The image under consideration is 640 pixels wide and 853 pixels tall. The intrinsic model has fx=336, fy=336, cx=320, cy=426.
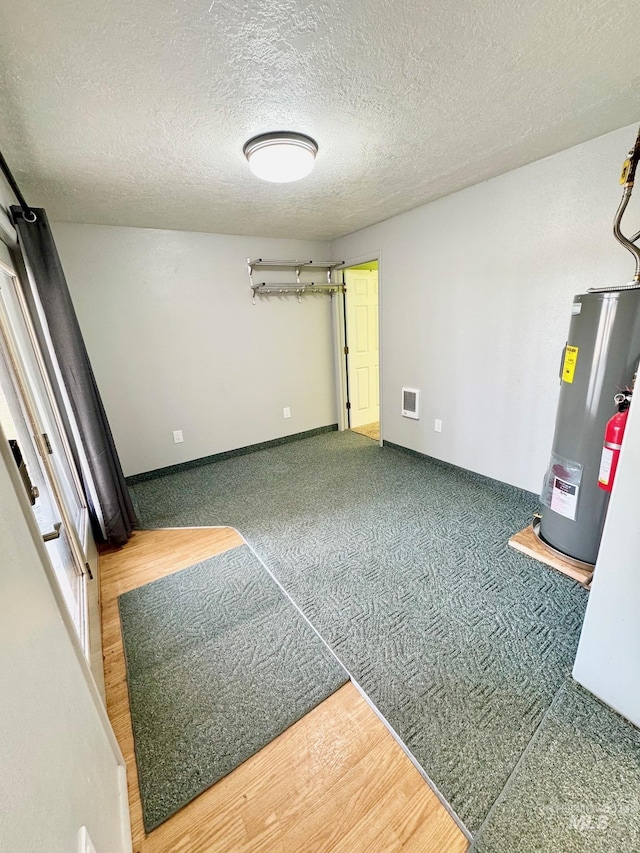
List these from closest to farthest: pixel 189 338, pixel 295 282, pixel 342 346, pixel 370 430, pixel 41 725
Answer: pixel 41 725 → pixel 189 338 → pixel 295 282 → pixel 342 346 → pixel 370 430

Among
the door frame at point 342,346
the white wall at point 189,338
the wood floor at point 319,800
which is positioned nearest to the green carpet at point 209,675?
the wood floor at point 319,800

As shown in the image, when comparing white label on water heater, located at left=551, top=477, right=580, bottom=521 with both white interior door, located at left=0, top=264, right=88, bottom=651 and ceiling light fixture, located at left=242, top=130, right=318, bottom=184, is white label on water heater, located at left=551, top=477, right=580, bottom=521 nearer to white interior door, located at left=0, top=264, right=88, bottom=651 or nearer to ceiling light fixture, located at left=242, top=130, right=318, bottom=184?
ceiling light fixture, located at left=242, top=130, right=318, bottom=184

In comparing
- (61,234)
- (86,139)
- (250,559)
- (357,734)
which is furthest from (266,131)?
(357,734)

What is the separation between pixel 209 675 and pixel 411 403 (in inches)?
107

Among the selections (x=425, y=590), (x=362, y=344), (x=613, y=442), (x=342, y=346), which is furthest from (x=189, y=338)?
(x=613, y=442)

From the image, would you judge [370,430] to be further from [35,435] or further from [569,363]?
[35,435]

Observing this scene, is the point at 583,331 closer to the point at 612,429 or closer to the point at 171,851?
the point at 612,429

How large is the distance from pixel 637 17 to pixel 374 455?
306 centimetres

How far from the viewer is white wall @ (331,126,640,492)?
1976 mm

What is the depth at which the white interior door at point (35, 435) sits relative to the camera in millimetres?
1452

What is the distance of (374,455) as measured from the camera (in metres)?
3.63

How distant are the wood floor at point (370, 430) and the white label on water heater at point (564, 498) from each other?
2.32 meters

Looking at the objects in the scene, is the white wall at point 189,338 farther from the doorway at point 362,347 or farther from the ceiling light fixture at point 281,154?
the ceiling light fixture at point 281,154

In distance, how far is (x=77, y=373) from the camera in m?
2.03
